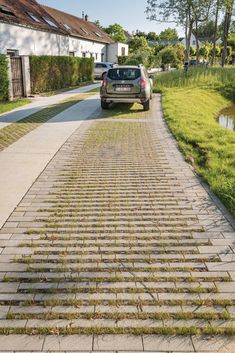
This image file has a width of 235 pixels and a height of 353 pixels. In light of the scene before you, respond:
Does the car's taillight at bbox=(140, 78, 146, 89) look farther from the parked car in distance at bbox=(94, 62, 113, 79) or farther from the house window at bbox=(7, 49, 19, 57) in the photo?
the parked car in distance at bbox=(94, 62, 113, 79)

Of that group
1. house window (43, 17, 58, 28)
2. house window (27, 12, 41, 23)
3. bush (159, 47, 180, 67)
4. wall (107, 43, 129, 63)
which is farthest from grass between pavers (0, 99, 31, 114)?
bush (159, 47, 180, 67)

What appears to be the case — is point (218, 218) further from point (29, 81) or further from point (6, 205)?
point (29, 81)

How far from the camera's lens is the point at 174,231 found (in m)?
4.17

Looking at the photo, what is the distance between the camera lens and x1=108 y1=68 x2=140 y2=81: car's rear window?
41.9 ft

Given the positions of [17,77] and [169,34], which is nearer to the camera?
[17,77]

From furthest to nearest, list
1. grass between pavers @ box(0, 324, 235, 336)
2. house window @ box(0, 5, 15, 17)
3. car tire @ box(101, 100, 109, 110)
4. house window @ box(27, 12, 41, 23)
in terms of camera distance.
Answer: house window @ box(27, 12, 41, 23), house window @ box(0, 5, 15, 17), car tire @ box(101, 100, 109, 110), grass between pavers @ box(0, 324, 235, 336)

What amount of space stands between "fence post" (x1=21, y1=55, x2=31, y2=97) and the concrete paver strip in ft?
39.7

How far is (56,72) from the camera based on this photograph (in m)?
21.5

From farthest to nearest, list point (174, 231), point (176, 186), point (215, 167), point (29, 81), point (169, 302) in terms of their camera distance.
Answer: point (29, 81) → point (215, 167) → point (176, 186) → point (174, 231) → point (169, 302)

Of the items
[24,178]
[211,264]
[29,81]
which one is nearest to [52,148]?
[24,178]

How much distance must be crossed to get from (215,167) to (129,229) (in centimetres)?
303

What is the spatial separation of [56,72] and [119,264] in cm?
1965

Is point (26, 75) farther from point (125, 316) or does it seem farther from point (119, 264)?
point (125, 316)

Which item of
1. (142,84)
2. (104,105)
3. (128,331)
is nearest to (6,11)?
(104,105)
